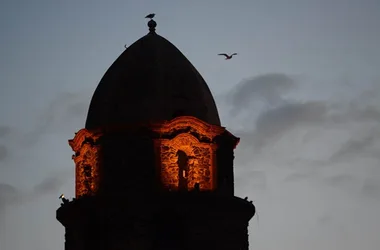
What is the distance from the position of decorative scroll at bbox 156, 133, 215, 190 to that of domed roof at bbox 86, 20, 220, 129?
136 centimetres

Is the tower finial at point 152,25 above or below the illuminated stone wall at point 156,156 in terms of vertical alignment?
above

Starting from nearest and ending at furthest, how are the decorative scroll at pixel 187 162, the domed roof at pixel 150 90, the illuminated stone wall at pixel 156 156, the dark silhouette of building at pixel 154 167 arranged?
the dark silhouette of building at pixel 154 167, the illuminated stone wall at pixel 156 156, the decorative scroll at pixel 187 162, the domed roof at pixel 150 90

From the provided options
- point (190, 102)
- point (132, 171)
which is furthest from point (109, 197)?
A: point (190, 102)

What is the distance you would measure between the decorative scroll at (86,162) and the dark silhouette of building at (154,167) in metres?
0.05

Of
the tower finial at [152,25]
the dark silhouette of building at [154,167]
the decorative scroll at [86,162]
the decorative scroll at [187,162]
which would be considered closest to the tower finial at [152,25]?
the tower finial at [152,25]

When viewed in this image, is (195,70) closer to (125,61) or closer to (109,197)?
(125,61)

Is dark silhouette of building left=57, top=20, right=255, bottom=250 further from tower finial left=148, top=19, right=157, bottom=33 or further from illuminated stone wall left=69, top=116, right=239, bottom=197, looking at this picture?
tower finial left=148, top=19, right=157, bottom=33

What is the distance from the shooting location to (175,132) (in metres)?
71.8

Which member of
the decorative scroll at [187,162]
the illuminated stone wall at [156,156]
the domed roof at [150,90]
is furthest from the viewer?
the domed roof at [150,90]

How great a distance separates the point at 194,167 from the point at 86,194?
17.6 ft

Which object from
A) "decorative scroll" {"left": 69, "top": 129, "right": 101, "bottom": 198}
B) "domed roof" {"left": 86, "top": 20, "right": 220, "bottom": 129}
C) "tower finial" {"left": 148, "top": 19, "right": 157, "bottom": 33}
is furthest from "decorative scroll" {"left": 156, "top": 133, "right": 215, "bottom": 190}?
A: "tower finial" {"left": 148, "top": 19, "right": 157, "bottom": 33}

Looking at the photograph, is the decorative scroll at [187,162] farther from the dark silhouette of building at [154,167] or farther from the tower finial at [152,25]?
the tower finial at [152,25]

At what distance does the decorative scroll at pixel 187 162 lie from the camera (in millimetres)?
71562

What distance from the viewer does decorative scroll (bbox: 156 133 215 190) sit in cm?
7156
